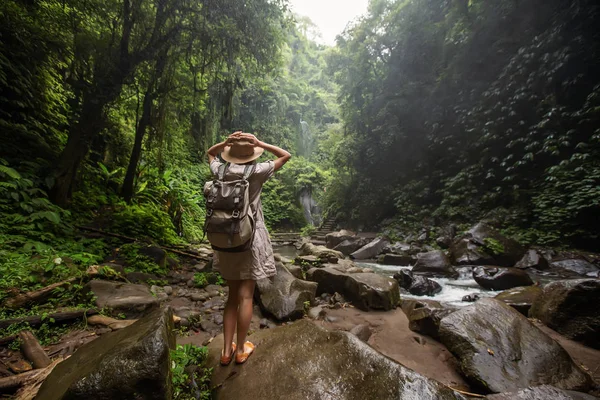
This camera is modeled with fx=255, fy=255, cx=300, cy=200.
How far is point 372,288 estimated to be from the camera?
14.0 feet

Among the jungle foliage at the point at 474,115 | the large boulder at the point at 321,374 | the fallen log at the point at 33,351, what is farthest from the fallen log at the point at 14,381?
the jungle foliage at the point at 474,115

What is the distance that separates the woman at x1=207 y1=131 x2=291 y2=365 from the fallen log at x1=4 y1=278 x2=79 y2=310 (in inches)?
97.6

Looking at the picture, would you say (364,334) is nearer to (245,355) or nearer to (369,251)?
(245,355)

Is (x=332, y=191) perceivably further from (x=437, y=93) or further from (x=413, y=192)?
(x=437, y=93)

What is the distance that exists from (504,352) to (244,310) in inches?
98.8

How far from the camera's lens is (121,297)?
3297mm

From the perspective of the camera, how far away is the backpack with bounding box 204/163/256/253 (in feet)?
6.30

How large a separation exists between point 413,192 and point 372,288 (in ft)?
37.0

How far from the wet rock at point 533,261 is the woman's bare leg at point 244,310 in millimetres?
7954

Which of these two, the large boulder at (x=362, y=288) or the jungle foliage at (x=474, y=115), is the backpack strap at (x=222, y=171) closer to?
the large boulder at (x=362, y=288)

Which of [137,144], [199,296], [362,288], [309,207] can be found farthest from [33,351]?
[309,207]

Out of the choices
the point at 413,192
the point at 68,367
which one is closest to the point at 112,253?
the point at 68,367

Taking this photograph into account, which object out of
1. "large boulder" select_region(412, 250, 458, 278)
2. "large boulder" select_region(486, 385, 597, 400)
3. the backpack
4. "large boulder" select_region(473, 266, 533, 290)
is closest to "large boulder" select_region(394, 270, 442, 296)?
"large boulder" select_region(473, 266, 533, 290)

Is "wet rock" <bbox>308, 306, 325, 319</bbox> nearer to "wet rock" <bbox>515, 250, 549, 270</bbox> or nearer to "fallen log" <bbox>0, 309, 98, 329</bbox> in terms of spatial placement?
"fallen log" <bbox>0, 309, 98, 329</bbox>
